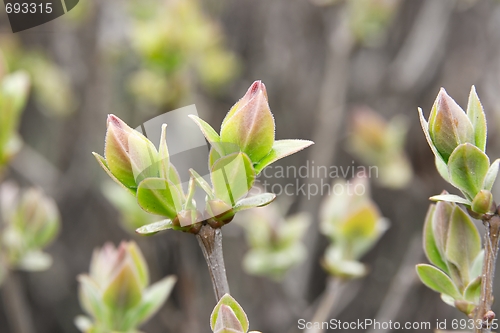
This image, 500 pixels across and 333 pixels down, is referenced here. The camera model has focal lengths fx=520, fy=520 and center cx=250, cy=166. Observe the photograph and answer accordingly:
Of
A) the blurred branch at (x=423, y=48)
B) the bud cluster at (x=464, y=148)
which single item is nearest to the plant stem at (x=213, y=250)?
the bud cluster at (x=464, y=148)

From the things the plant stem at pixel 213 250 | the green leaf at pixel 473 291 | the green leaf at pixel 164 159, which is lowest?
the green leaf at pixel 473 291

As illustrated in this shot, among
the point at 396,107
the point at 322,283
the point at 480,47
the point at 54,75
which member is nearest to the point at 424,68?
the point at 396,107

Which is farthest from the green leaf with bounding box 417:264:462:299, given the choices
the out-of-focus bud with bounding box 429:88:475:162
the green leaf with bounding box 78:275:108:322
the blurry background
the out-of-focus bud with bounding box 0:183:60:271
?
the blurry background

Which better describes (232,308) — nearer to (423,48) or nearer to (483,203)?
(483,203)

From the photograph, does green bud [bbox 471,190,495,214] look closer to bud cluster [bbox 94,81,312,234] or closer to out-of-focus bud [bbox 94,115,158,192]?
bud cluster [bbox 94,81,312,234]

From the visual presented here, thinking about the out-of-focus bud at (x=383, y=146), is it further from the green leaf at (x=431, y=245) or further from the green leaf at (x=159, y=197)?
the green leaf at (x=159, y=197)

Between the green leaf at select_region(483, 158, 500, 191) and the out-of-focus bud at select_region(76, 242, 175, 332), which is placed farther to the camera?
the out-of-focus bud at select_region(76, 242, 175, 332)

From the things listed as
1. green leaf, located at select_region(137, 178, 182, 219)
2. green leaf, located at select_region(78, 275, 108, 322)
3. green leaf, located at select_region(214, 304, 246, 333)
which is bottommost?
green leaf, located at select_region(78, 275, 108, 322)
